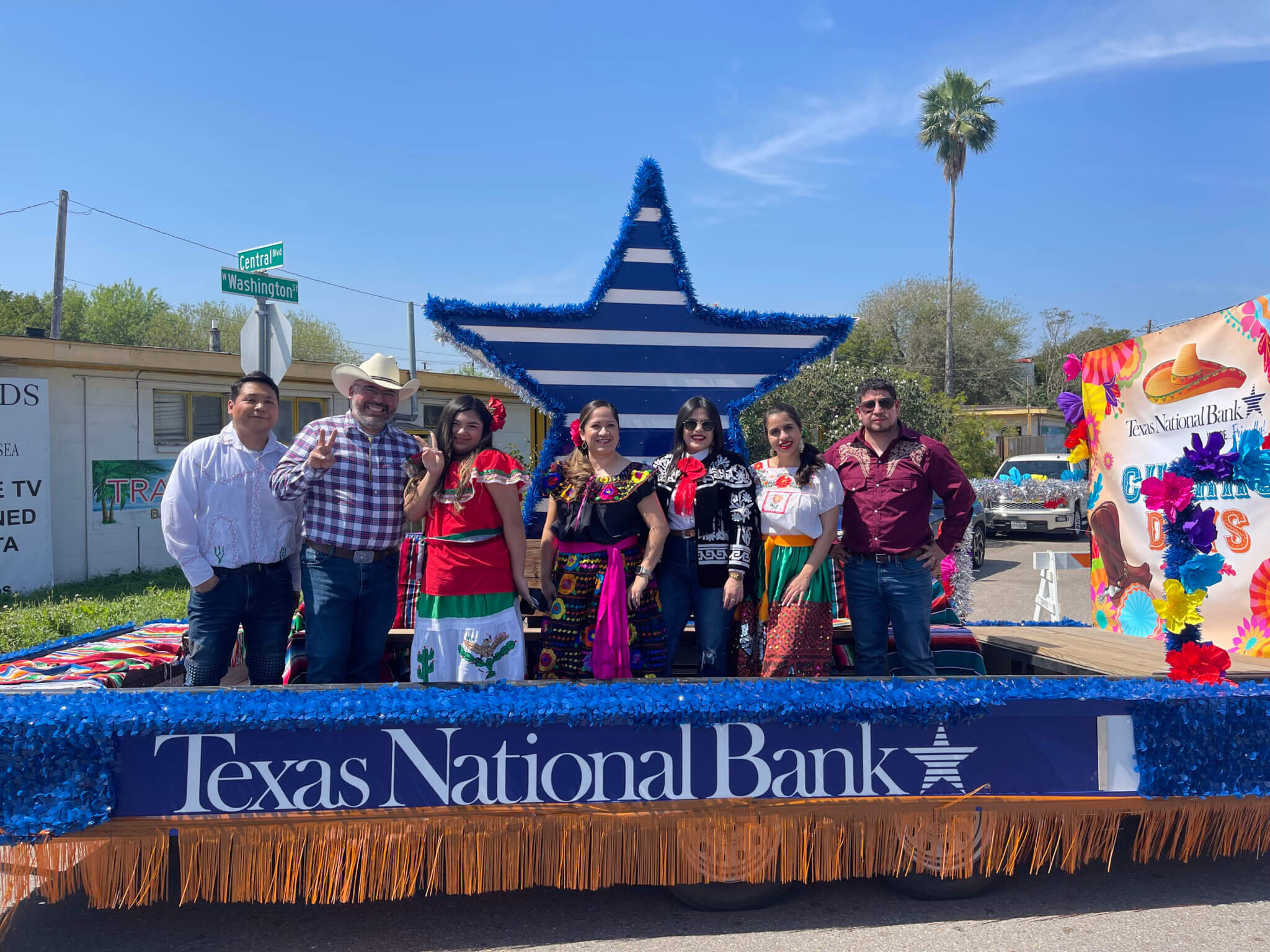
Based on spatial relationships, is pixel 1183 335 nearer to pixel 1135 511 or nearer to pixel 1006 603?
pixel 1135 511

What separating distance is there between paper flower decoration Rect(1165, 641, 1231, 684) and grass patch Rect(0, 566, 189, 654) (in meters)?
6.69

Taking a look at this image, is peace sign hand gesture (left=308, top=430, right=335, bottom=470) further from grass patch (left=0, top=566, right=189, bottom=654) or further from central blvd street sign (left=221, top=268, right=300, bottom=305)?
grass patch (left=0, top=566, right=189, bottom=654)

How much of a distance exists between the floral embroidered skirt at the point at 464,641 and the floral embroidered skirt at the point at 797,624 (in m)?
1.03

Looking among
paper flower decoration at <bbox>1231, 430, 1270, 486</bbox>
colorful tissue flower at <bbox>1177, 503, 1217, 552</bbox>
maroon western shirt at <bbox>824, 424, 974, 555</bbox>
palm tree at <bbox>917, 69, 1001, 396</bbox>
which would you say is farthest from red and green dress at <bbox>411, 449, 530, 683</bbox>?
palm tree at <bbox>917, 69, 1001, 396</bbox>

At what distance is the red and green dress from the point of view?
10.9 ft

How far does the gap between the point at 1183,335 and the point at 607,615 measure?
332 centimetres

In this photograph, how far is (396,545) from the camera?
347 cm

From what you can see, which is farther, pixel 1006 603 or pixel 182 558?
pixel 1006 603

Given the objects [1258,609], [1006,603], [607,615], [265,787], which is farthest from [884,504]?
[1006,603]

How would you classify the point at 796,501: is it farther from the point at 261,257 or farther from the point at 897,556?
the point at 261,257

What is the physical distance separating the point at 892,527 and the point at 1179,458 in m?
1.54

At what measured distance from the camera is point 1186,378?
4.39 meters

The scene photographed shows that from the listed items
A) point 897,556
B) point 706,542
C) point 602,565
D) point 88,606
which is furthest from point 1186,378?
point 88,606

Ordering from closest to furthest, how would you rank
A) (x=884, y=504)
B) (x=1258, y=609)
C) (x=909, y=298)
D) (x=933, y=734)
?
(x=933, y=734)
(x=884, y=504)
(x=1258, y=609)
(x=909, y=298)
